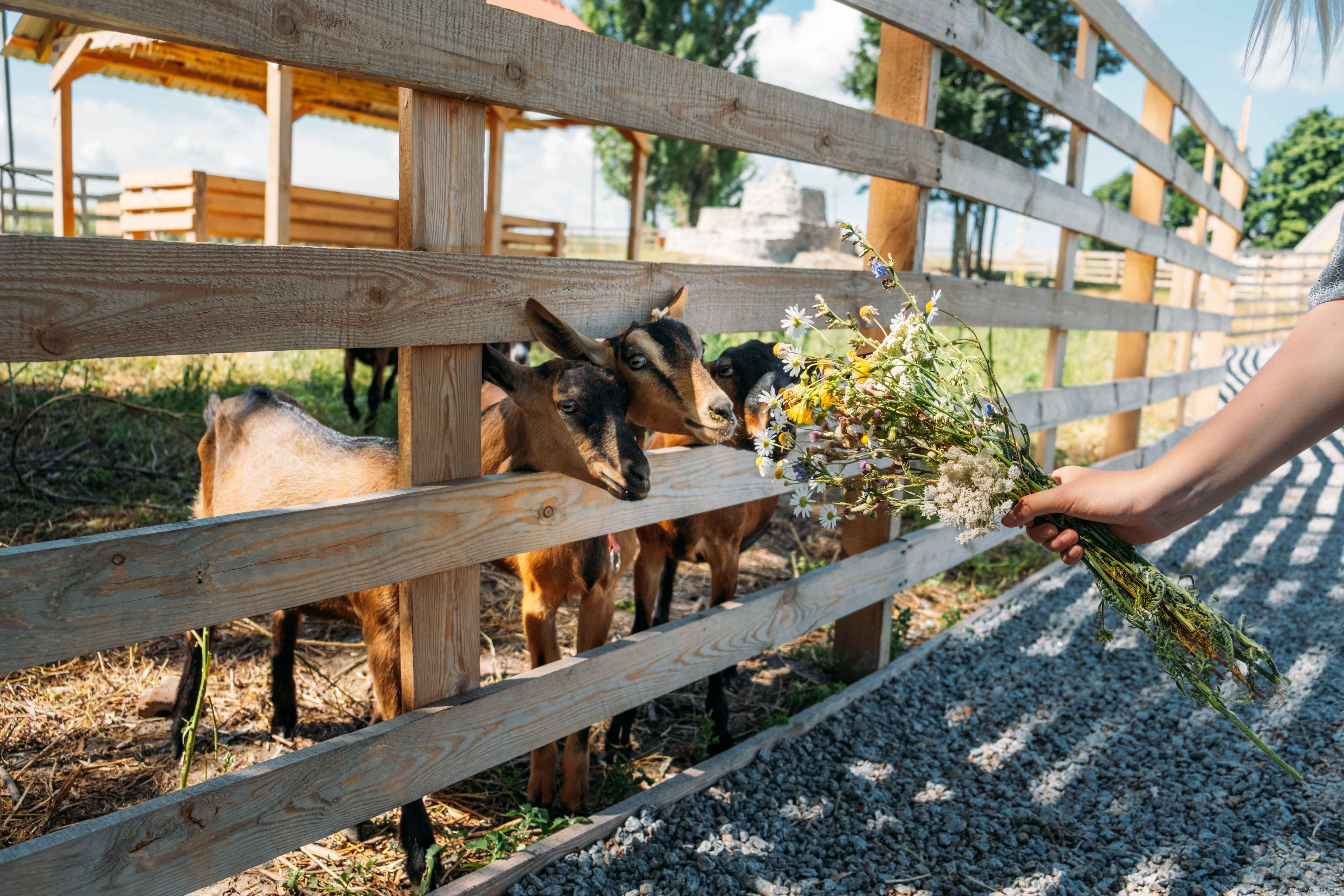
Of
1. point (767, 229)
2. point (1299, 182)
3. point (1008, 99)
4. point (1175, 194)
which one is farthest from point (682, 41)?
point (1175, 194)

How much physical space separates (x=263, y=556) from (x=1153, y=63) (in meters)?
6.68

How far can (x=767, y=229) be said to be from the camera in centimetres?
3044

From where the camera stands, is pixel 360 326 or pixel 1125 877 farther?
pixel 1125 877

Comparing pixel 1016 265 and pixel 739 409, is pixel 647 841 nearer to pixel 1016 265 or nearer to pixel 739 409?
pixel 739 409

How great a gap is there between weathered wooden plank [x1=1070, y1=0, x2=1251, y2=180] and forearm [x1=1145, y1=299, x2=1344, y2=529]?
4088mm

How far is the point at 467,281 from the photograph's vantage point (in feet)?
6.73

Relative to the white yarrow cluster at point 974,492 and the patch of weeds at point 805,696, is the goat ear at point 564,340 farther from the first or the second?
the patch of weeds at point 805,696

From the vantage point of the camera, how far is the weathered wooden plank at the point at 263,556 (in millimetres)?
1520

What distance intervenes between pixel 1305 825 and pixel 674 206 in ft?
113

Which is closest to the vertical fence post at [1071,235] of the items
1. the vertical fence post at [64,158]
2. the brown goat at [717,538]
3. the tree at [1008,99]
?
the brown goat at [717,538]

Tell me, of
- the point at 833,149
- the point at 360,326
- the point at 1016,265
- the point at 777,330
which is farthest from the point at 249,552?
the point at 1016,265

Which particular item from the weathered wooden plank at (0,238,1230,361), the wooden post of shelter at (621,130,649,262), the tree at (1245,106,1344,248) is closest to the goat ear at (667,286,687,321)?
the weathered wooden plank at (0,238,1230,361)

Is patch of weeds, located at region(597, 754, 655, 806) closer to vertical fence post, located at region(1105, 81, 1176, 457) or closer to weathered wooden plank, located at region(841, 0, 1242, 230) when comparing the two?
weathered wooden plank, located at region(841, 0, 1242, 230)

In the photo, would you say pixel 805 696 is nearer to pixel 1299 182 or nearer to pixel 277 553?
pixel 277 553
